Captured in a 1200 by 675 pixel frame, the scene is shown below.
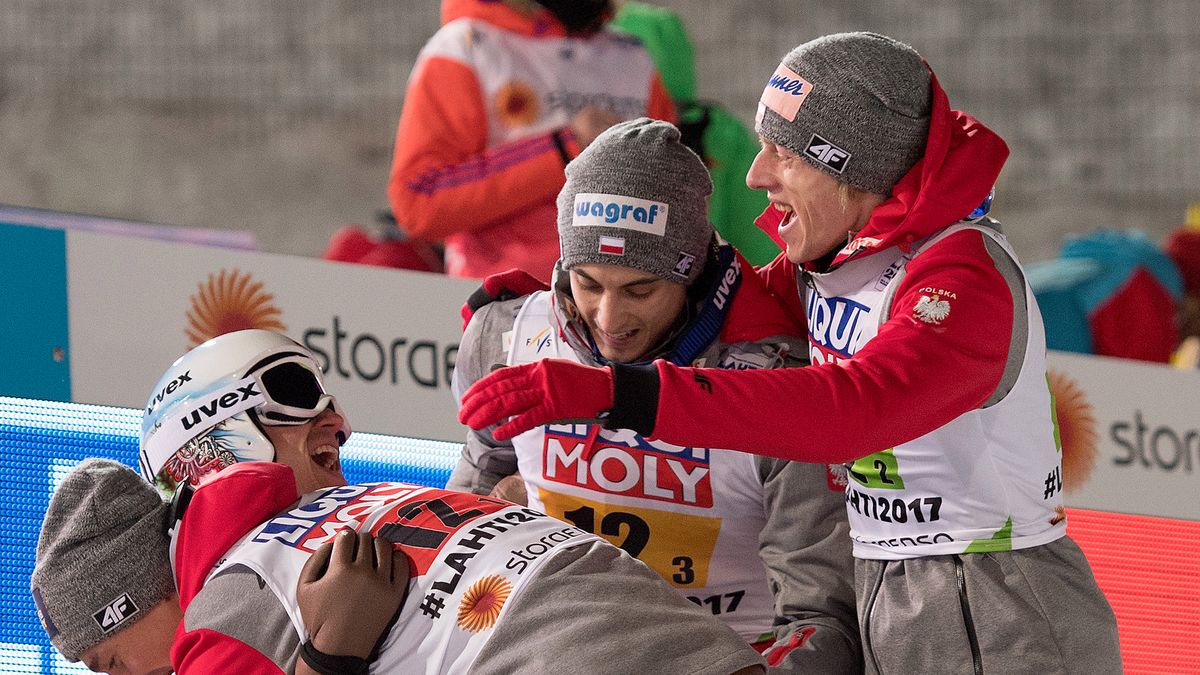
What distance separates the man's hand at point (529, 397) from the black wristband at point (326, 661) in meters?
0.39

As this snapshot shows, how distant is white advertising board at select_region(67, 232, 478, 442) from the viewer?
3.12 meters

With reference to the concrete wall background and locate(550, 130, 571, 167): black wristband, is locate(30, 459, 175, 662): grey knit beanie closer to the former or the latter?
locate(550, 130, 571, 167): black wristband

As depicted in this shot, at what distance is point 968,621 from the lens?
2.14m

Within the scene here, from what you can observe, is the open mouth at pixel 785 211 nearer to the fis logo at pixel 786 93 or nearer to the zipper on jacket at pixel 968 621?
Result: the fis logo at pixel 786 93

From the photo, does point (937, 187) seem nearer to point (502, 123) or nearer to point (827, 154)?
point (827, 154)

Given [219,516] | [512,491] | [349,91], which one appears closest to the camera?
[219,516]

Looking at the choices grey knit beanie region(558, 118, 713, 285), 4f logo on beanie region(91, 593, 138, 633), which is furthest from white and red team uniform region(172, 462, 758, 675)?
grey knit beanie region(558, 118, 713, 285)

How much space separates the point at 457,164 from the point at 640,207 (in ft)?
4.12

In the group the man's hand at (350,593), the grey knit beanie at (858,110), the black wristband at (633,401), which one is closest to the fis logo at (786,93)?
the grey knit beanie at (858,110)

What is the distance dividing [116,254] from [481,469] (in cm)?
90

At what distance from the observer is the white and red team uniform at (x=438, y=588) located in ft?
6.57

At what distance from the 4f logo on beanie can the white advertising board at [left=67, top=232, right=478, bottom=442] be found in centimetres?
87

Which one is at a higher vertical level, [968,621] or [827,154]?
[827,154]

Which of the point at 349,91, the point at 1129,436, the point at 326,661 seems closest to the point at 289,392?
the point at 326,661
